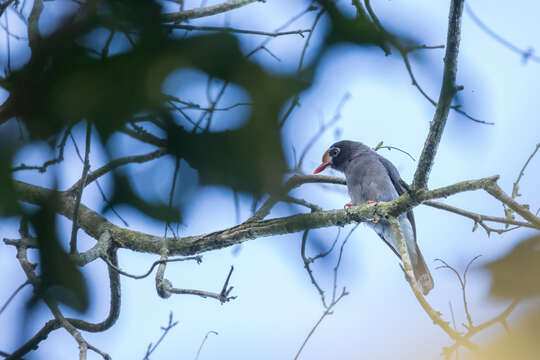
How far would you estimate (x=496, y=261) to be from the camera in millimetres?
538

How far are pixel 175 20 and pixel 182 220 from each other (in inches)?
12.0

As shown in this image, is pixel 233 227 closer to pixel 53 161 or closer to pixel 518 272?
pixel 53 161

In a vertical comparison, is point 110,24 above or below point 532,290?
above

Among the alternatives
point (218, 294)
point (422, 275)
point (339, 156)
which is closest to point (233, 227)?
point (218, 294)

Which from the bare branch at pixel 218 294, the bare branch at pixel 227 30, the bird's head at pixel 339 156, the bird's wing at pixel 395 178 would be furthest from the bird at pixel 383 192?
the bare branch at pixel 227 30

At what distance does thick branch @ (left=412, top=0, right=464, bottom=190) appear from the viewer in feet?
2.40

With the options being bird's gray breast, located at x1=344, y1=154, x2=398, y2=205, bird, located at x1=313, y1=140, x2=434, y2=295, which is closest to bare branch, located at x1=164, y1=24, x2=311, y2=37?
bird, located at x1=313, y1=140, x2=434, y2=295

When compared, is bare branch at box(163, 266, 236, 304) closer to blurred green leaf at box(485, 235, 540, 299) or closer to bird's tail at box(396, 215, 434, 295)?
blurred green leaf at box(485, 235, 540, 299)

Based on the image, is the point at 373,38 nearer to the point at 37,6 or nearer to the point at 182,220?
the point at 182,220

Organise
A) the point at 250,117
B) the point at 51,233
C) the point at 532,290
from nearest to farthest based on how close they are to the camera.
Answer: the point at 532,290
the point at 250,117
the point at 51,233

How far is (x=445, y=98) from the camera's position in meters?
0.75

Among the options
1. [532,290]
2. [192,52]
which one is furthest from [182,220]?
[532,290]

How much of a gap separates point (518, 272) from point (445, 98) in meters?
0.34

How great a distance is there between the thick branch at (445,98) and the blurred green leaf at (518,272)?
0.25 meters
